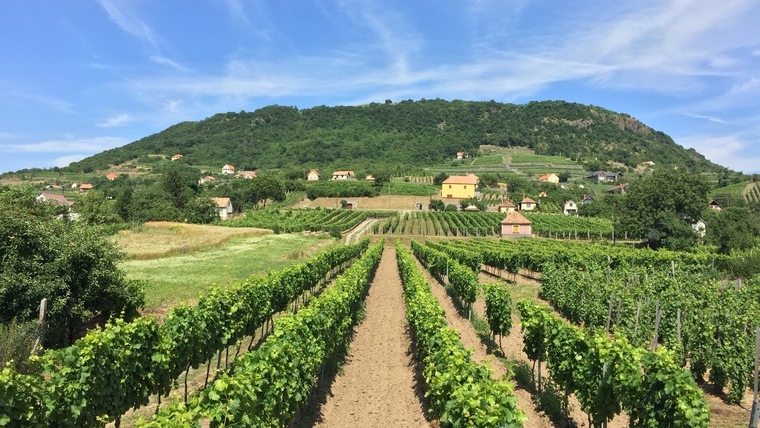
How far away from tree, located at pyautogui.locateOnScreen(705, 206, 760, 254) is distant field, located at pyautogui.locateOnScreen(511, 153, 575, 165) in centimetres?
12586

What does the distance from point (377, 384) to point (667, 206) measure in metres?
51.4

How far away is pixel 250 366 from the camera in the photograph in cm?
727

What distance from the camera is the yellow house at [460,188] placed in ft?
339

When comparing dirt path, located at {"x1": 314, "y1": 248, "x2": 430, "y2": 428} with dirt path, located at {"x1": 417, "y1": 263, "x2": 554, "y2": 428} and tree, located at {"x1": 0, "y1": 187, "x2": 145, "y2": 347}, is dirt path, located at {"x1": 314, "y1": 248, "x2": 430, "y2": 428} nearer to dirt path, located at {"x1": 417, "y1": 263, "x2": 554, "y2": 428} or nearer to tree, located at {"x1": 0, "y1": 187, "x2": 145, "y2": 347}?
dirt path, located at {"x1": 417, "y1": 263, "x2": 554, "y2": 428}

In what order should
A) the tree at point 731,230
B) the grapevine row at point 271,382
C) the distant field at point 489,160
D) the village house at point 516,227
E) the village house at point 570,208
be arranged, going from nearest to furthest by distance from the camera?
the grapevine row at point 271,382 < the tree at point 731,230 < the village house at point 516,227 < the village house at point 570,208 < the distant field at point 489,160

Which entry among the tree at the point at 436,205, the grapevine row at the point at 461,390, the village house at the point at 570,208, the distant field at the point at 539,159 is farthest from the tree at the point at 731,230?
the distant field at the point at 539,159

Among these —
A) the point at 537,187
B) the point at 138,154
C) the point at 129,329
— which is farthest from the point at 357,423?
the point at 138,154

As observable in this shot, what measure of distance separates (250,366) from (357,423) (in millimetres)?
3561

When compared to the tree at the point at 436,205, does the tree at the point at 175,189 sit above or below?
above

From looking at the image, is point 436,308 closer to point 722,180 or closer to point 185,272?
point 185,272

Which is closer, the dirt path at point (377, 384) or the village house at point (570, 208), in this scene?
the dirt path at point (377, 384)

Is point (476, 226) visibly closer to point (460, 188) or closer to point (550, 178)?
Answer: point (460, 188)

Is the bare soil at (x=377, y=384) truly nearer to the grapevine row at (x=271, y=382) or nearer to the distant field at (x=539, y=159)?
the grapevine row at (x=271, y=382)

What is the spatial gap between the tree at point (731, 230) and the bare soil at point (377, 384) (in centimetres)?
4168
